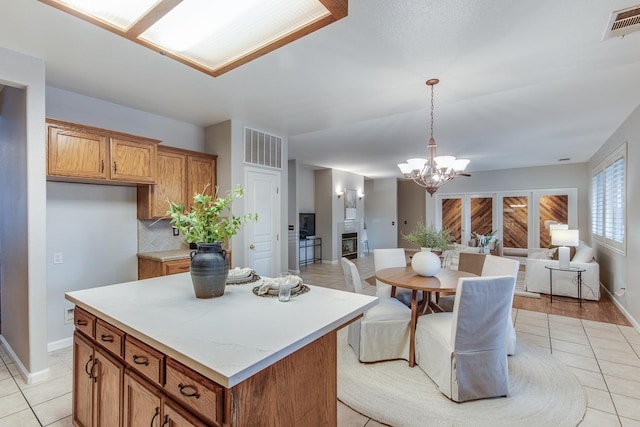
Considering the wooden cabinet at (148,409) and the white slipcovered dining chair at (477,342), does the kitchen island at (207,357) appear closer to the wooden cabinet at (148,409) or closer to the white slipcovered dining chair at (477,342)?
the wooden cabinet at (148,409)

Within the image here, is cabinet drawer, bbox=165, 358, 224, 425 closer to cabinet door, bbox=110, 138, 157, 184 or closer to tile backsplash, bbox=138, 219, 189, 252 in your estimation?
cabinet door, bbox=110, 138, 157, 184

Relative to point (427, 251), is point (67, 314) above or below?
below

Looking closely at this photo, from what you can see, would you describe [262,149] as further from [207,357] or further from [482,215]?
[482,215]

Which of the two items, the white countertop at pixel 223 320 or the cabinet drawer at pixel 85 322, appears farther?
the cabinet drawer at pixel 85 322

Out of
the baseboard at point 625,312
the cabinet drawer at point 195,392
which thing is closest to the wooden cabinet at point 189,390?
the cabinet drawer at point 195,392

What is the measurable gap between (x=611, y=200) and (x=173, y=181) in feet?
21.7

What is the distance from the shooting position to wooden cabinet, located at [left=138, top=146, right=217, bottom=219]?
352 cm

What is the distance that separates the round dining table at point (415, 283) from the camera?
8.40 feet

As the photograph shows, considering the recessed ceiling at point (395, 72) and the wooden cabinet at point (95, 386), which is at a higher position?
the recessed ceiling at point (395, 72)

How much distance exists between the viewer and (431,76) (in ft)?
9.01

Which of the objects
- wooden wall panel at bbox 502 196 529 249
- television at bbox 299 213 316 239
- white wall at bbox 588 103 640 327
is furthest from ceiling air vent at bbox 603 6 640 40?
wooden wall panel at bbox 502 196 529 249

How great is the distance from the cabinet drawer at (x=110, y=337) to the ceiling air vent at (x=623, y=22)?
3.37m

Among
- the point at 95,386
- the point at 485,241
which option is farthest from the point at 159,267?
the point at 485,241

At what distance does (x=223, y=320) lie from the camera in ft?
4.48
